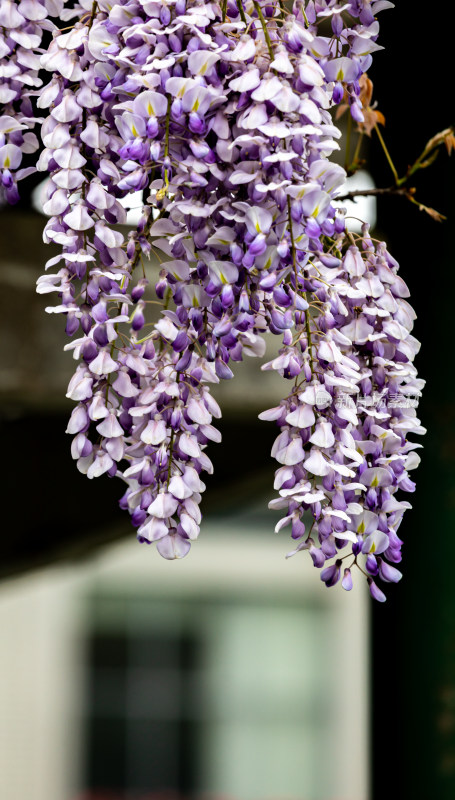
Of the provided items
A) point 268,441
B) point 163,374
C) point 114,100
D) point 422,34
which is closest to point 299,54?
point 114,100

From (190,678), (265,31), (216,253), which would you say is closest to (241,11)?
(265,31)

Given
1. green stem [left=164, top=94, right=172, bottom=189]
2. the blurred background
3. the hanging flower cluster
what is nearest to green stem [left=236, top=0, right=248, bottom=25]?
the hanging flower cluster

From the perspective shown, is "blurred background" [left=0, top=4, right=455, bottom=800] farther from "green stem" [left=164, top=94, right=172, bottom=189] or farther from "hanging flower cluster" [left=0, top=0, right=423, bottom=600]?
"green stem" [left=164, top=94, right=172, bottom=189]

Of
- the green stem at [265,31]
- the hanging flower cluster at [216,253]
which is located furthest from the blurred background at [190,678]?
Result: the green stem at [265,31]

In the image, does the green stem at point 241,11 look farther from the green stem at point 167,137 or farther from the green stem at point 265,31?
the green stem at point 167,137

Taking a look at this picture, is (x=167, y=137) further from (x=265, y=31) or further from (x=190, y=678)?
(x=190, y=678)

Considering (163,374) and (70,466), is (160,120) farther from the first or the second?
(70,466)

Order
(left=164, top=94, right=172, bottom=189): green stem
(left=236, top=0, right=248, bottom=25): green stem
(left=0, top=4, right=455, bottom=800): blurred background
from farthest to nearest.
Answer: (left=0, top=4, right=455, bottom=800): blurred background → (left=236, top=0, right=248, bottom=25): green stem → (left=164, top=94, right=172, bottom=189): green stem

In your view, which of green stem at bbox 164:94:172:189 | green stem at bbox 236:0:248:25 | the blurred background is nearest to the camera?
green stem at bbox 164:94:172:189

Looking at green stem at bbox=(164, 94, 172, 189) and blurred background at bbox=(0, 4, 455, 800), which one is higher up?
green stem at bbox=(164, 94, 172, 189)
